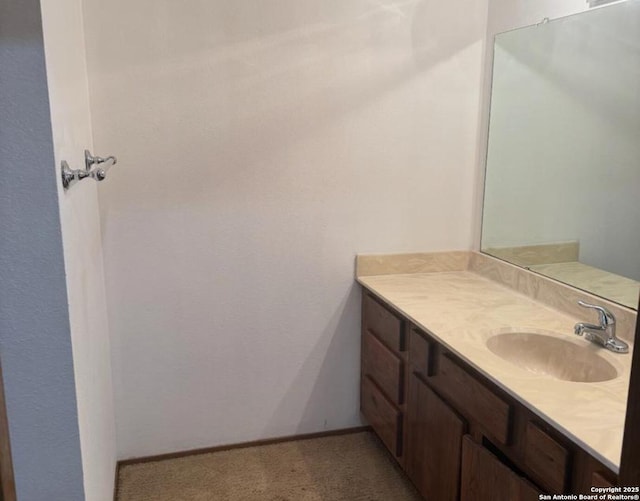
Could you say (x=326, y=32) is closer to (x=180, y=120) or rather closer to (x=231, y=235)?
(x=180, y=120)

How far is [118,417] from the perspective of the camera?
2.35 meters

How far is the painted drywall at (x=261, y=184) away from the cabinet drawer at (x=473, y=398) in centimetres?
81

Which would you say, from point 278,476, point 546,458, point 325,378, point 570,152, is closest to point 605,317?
point 546,458

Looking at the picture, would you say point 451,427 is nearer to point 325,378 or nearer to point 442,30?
point 325,378

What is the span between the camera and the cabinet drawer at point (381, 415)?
2201 mm

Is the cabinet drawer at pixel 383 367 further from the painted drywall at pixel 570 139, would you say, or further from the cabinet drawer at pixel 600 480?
the cabinet drawer at pixel 600 480

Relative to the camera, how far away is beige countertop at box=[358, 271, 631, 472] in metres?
1.22

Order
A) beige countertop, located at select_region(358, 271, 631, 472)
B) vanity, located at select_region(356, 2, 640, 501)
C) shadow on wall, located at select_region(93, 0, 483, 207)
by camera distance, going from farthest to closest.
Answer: shadow on wall, located at select_region(93, 0, 483, 207), vanity, located at select_region(356, 2, 640, 501), beige countertop, located at select_region(358, 271, 631, 472)

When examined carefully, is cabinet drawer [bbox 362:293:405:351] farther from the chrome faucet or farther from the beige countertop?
the chrome faucet

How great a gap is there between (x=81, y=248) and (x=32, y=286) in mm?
366

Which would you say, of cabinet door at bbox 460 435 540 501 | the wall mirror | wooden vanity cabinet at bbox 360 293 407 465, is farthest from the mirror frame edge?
wooden vanity cabinet at bbox 360 293 407 465

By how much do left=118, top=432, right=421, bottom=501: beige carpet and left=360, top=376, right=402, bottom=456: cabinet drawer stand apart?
0.15m

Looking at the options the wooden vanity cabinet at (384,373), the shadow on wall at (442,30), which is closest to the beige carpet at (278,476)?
the wooden vanity cabinet at (384,373)

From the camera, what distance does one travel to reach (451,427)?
1.75 m
